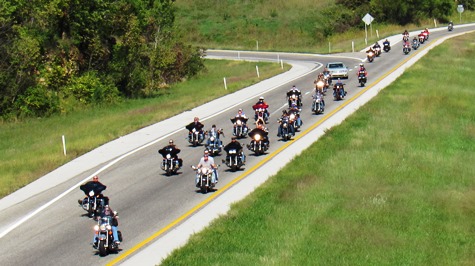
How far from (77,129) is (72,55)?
15.3 metres

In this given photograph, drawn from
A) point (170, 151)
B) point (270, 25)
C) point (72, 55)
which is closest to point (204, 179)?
point (170, 151)

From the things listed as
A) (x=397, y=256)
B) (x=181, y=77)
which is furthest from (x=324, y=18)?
(x=397, y=256)

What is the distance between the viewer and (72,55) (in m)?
56.5

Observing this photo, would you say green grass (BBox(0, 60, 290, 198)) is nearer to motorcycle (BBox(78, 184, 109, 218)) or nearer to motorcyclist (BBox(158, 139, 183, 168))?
motorcyclist (BBox(158, 139, 183, 168))

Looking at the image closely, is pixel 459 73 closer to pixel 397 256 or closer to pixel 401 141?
pixel 401 141

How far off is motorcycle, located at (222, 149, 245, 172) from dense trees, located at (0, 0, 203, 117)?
2605 cm

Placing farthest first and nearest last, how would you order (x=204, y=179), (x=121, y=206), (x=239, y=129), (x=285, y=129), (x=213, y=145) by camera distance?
1. (x=239, y=129)
2. (x=285, y=129)
3. (x=213, y=145)
4. (x=204, y=179)
5. (x=121, y=206)

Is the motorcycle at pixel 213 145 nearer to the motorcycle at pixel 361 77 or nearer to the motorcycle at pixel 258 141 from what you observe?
the motorcycle at pixel 258 141

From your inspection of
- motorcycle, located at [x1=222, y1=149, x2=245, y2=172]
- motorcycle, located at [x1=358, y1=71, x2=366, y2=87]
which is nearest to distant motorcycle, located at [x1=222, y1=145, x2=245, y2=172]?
motorcycle, located at [x1=222, y1=149, x2=245, y2=172]

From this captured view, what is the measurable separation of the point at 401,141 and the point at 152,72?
1293 inches

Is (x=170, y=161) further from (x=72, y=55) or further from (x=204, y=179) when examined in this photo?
(x=72, y=55)

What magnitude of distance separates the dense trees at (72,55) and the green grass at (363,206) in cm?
2251

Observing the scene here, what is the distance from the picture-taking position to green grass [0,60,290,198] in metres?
31.1

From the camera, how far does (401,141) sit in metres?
33.1
